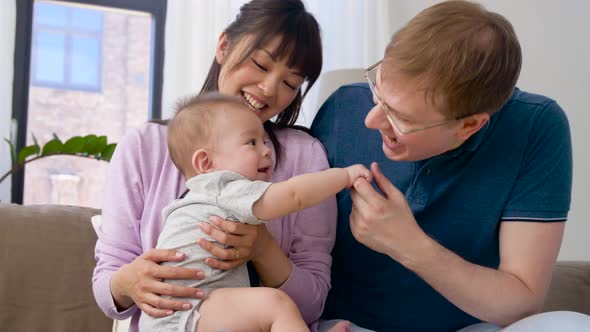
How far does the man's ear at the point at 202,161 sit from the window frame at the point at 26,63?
2.66 metres

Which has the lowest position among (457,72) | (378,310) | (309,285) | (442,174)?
(378,310)

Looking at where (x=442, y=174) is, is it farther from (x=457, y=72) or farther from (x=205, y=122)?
(x=205, y=122)

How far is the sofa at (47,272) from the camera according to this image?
2199mm

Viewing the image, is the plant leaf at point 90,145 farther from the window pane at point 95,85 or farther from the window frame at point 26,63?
the window pane at point 95,85

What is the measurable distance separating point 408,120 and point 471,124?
138mm

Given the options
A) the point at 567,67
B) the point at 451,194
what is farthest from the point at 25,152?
the point at 567,67

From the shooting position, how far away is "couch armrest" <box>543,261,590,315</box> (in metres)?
2.39

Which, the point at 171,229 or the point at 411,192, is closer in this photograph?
the point at 171,229

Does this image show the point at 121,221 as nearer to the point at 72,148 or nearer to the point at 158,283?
the point at 158,283

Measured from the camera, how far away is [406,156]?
4.68 ft

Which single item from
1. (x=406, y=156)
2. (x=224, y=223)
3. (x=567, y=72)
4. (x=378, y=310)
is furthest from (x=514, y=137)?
(x=567, y=72)

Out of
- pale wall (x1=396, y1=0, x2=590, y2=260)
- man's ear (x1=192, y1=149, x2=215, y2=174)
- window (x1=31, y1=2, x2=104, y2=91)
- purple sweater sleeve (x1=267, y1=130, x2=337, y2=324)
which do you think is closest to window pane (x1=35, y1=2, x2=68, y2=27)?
window (x1=31, y1=2, x2=104, y2=91)

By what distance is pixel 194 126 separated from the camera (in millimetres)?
1389

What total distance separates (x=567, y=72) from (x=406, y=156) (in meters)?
3.02
